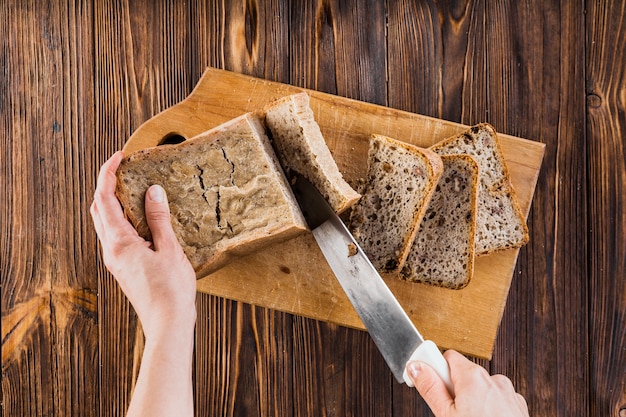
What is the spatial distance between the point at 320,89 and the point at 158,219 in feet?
3.80

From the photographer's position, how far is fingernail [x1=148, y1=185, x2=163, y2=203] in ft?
7.44

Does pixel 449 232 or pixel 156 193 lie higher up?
pixel 156 193

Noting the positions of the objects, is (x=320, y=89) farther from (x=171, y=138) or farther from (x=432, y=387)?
(x=432, y=387)

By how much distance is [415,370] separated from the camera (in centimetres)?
218

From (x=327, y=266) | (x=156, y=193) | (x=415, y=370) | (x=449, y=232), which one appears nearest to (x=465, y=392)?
(x=415, y=370)

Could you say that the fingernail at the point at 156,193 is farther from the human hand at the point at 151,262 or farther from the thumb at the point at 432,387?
the thumb at the point at 432,387

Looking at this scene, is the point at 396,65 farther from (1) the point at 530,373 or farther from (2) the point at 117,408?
(2) the point at 117,408

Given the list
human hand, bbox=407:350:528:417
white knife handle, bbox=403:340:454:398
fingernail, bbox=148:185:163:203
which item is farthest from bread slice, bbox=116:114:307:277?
human hand, bbox=407:350:528:417

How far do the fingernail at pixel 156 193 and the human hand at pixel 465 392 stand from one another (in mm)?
1287

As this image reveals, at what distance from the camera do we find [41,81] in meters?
2.90

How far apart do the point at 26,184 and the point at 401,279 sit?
2.11 m

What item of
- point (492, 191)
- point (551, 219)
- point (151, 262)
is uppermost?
point (492, 191)

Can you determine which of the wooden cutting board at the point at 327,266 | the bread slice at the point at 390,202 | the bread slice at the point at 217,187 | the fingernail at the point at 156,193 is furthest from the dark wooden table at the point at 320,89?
the fingernail at the point at 156,193

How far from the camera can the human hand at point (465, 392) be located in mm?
2061
